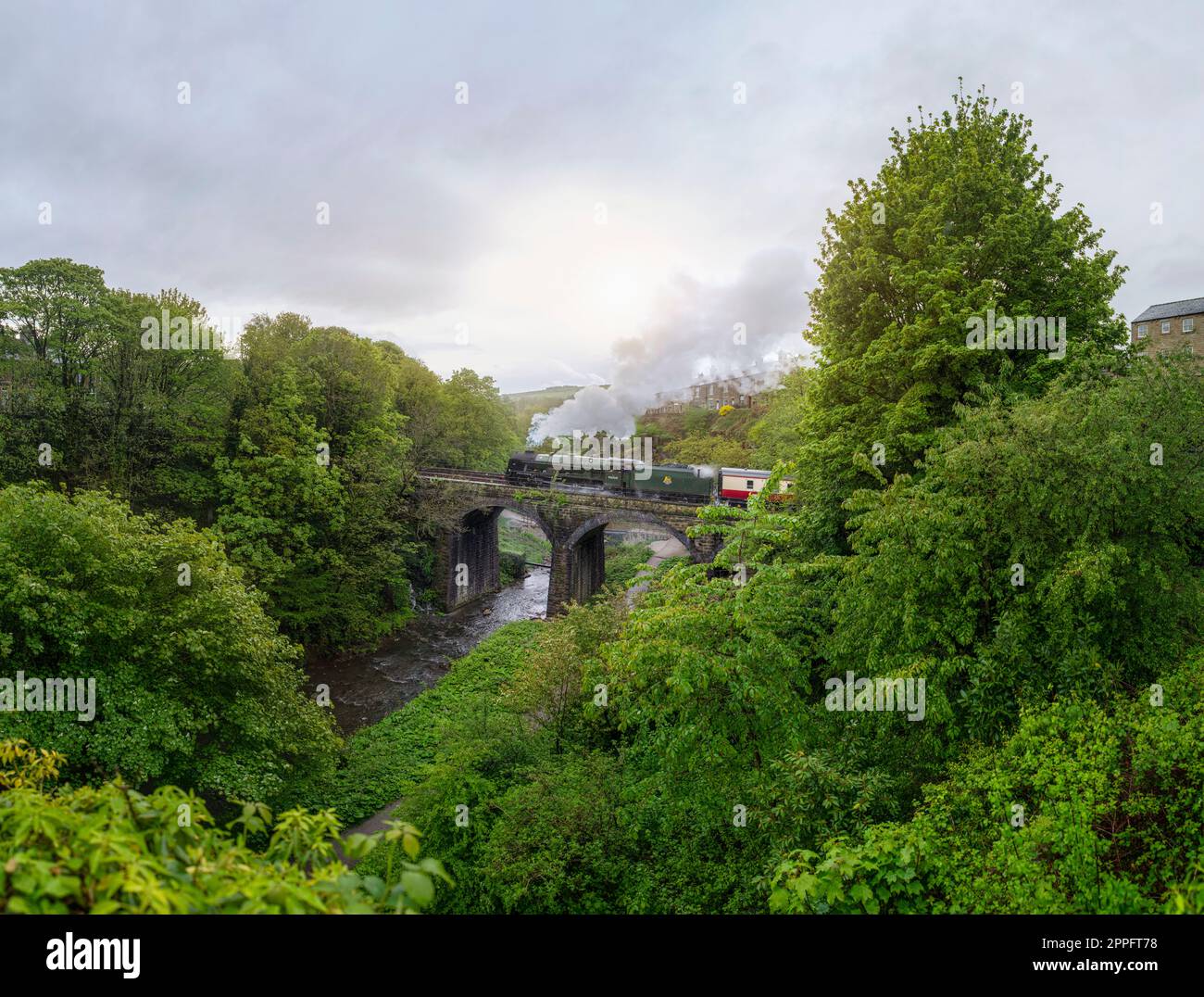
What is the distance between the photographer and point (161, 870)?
2.75 metres

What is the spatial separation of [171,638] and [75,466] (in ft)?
54.0

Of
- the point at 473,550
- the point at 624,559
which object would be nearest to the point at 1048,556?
the point at 473,550

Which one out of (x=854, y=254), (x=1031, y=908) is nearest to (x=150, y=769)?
(x=1031, y=908)

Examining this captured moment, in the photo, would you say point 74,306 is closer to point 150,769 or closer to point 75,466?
point 75,466

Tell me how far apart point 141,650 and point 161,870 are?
1343cm

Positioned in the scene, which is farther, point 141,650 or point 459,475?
point 459,475

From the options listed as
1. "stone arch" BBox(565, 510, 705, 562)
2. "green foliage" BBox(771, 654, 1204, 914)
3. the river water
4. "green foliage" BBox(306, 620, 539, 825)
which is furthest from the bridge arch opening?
"green foliage" BBox(771, 654, 1204, 914)

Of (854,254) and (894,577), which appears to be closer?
(894,577)

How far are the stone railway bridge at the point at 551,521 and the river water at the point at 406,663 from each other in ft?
8.76

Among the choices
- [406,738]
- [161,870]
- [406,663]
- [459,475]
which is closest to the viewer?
[161,870]

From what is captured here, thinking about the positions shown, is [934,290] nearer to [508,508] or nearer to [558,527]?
[558,527]

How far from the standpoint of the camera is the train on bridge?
36906mm

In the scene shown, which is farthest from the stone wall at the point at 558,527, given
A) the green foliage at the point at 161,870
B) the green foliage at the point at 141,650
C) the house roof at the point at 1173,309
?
the house roof at the point at 1173,309

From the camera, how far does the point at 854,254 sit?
18266 millimetres
